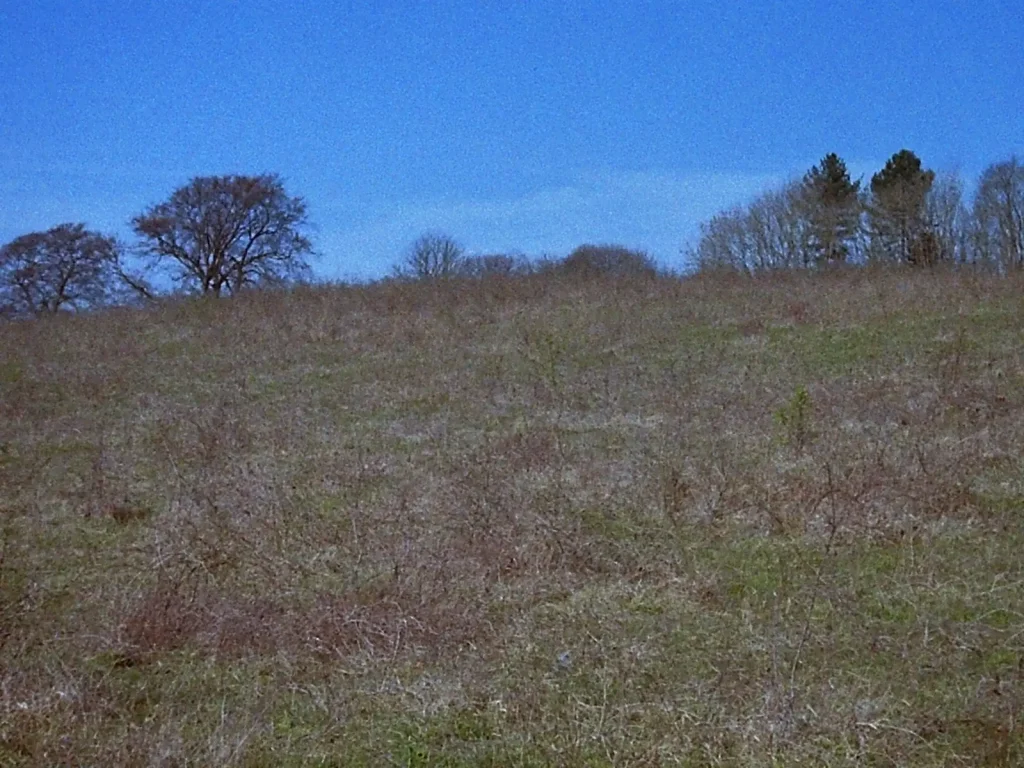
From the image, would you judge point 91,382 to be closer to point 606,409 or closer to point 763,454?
point 606,409

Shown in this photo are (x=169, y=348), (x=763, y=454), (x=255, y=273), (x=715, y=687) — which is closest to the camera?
(x=715, y=687)

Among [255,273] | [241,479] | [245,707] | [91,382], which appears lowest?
[245,707]

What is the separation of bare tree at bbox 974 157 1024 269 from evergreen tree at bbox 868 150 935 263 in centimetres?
116

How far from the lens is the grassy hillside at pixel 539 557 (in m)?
3.70

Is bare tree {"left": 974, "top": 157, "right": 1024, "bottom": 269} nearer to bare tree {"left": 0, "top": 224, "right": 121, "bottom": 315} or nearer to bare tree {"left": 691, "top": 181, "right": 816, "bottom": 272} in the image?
bare tree {"left": 691, "top": 181, "right": 816, "bottom": 272}

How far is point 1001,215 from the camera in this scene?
21391mm

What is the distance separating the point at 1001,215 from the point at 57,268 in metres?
25.6

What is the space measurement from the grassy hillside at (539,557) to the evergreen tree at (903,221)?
845 centimetres

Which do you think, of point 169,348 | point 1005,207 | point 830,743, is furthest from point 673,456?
point 1005,207

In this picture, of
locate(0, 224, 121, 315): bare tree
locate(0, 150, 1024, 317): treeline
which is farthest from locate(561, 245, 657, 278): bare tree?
locate(0, 224, 121, 315): bare tree

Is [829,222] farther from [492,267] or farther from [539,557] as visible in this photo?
[539,557]

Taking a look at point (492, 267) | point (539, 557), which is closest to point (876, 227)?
point (492, 267)

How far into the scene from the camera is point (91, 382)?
12797 millimetres

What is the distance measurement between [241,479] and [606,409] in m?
3.87
